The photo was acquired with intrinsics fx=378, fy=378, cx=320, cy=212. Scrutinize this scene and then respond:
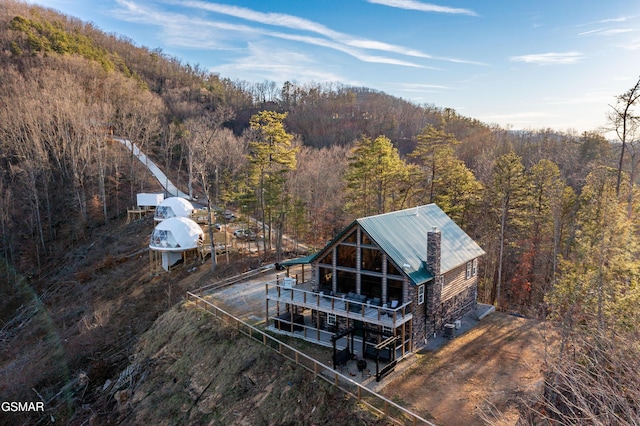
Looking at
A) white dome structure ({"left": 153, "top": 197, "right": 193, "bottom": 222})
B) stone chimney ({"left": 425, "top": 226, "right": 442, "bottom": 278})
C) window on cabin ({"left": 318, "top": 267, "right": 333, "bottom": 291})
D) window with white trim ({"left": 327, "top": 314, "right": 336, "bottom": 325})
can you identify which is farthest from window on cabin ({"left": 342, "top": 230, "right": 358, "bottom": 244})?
white dome structure ({"left": 153, "top": 197, "right": 193, "bottom": 222})

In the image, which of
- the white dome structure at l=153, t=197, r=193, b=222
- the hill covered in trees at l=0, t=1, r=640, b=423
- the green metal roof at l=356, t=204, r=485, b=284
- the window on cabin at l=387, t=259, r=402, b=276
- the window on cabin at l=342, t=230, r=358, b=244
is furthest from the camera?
the white dome structure at l=153, t=197, r=193, b=222

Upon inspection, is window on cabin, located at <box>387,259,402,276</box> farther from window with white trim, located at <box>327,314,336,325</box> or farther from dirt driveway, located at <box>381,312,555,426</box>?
dirt driveway, located at <box>381,312,555,426</box>

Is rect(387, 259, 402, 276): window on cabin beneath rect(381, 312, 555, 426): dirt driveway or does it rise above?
above

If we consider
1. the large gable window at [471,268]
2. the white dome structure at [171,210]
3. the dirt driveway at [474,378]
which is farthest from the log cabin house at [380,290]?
the white dome structure at [171,210]

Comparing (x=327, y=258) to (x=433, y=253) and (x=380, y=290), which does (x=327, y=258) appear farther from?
(x=433, y=253)

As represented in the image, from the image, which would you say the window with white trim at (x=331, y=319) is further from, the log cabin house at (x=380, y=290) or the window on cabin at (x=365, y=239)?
the window on cabin at (x=365, y=239)

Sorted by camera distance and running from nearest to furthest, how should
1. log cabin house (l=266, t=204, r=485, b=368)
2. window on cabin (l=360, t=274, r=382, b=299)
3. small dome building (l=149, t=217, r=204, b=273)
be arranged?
log cabin house (l=266, t=204, r=485, b=368) < window on cabin (l=360, t=274, r=382, b=299) < small dome building (l=149, t=217, r=204, b=273)
